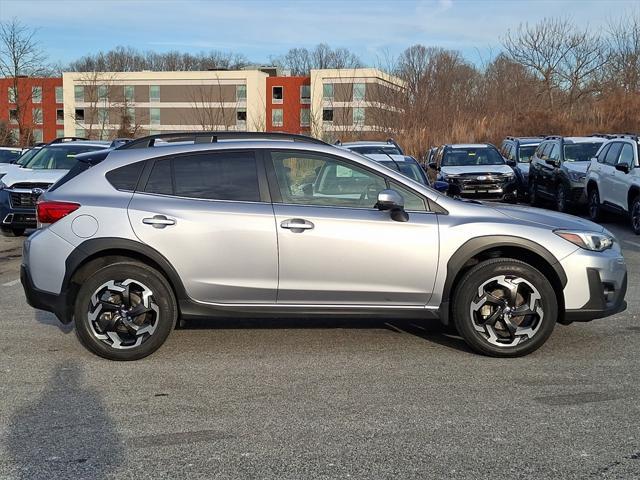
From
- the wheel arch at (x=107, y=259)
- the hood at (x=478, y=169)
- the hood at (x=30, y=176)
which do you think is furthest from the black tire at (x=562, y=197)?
the wheel arch at (x=107, y=259)

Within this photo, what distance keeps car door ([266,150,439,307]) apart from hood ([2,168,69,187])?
829cm

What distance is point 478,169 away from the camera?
18172mm

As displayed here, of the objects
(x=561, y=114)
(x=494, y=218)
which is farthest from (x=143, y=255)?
(x=561, y=114)

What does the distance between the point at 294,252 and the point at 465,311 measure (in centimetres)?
141

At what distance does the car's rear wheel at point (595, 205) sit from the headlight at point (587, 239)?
931cm

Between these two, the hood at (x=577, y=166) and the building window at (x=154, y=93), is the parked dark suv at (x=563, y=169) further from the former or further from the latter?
the building window at (x=154, y=93)

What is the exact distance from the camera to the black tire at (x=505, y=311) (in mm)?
5406

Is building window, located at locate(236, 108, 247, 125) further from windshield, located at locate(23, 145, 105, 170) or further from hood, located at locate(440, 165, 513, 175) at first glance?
windshield, located at locate(23, 145, 105, 170)

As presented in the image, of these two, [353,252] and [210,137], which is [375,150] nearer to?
[210,137]

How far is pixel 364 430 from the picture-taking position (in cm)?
414

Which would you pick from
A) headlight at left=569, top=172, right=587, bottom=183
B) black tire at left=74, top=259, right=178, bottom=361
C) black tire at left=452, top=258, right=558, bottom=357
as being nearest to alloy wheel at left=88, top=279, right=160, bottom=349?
black tire at left=74, top=259, right=178, bottom=361

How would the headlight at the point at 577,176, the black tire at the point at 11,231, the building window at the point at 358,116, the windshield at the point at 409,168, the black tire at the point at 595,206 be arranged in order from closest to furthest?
the windshield at the point at 409,168 → the black tire at the point at 11,231 → the black tire at the point at 595,206 → the headlight at the point at 577,176 → the building window at the point at 358,116

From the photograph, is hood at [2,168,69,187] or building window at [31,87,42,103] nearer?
hood at [2,168,69,187]

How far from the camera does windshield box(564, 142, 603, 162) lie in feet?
55.1
